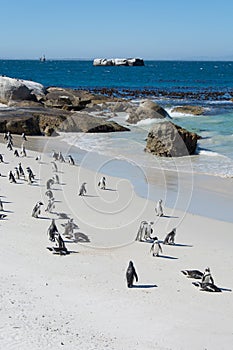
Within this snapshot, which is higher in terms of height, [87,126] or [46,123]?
[46,123]

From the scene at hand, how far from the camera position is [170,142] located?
88.7ft

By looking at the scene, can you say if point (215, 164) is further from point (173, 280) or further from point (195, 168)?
point (173, 280)

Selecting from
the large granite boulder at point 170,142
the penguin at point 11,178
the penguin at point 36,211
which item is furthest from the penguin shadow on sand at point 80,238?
the large granite boulder at point 170,142

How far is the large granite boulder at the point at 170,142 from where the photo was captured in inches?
1056

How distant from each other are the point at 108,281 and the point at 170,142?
1676cm

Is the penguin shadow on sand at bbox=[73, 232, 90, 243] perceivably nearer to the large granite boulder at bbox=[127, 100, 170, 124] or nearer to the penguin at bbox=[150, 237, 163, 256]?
the penguin at bbox=[150, 237, 163, 256]

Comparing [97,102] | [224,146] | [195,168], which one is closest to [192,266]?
[195,168]

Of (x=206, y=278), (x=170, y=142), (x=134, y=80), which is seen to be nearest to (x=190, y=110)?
(x=170, y=142)

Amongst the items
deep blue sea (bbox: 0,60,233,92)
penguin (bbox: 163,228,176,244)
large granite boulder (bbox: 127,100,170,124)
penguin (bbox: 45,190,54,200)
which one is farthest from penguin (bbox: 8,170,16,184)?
deep blue sea (bbox: 0,60,233,92)

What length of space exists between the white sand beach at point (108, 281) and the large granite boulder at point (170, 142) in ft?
32.2

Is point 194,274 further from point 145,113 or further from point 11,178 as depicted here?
point 145,113

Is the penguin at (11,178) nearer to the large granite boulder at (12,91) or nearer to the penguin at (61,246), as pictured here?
the penguin at (61,246)

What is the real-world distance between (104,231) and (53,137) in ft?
58.9

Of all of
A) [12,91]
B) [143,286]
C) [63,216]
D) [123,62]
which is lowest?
[123,62]
